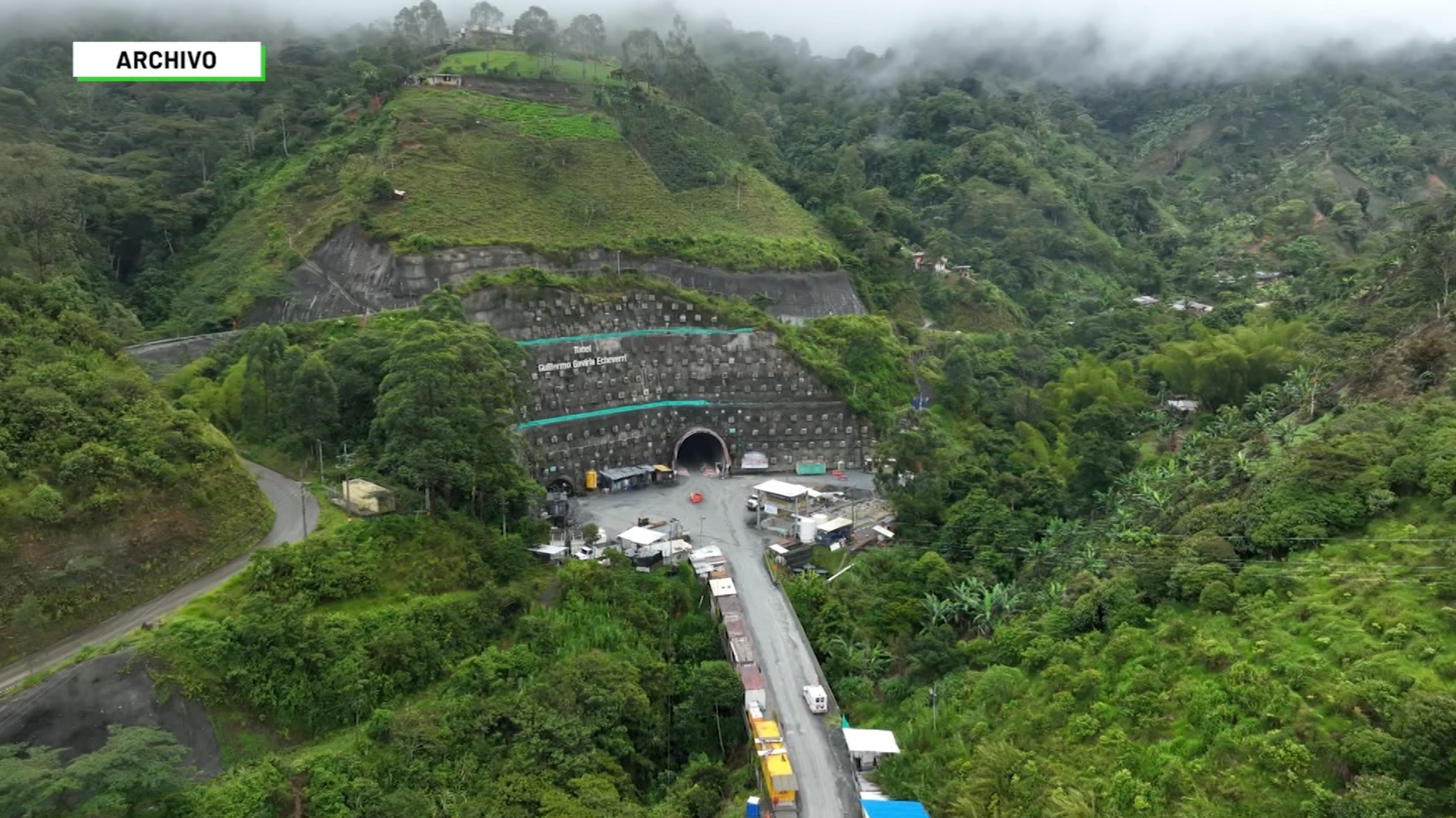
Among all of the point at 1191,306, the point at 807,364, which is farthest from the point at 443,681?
the point at 1191,306

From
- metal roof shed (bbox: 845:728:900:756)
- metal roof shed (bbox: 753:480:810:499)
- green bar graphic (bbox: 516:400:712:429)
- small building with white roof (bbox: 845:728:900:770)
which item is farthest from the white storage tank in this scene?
small building with white roof (bbox: 845:728:900:770)

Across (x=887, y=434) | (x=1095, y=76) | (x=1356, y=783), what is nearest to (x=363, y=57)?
(x=887, y=434)

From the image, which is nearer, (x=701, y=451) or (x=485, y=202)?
(x=701, y=451)

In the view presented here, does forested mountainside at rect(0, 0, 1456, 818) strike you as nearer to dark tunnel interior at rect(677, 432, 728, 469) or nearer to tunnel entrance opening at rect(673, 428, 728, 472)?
tunnel entrance opening at rect(673, 428, 728, 472)

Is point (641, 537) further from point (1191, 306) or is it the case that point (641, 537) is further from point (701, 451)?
point (1191, 306)

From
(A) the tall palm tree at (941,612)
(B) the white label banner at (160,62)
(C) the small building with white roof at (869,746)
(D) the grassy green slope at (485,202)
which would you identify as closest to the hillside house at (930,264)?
(D) the grassy green slope at (485,202)
